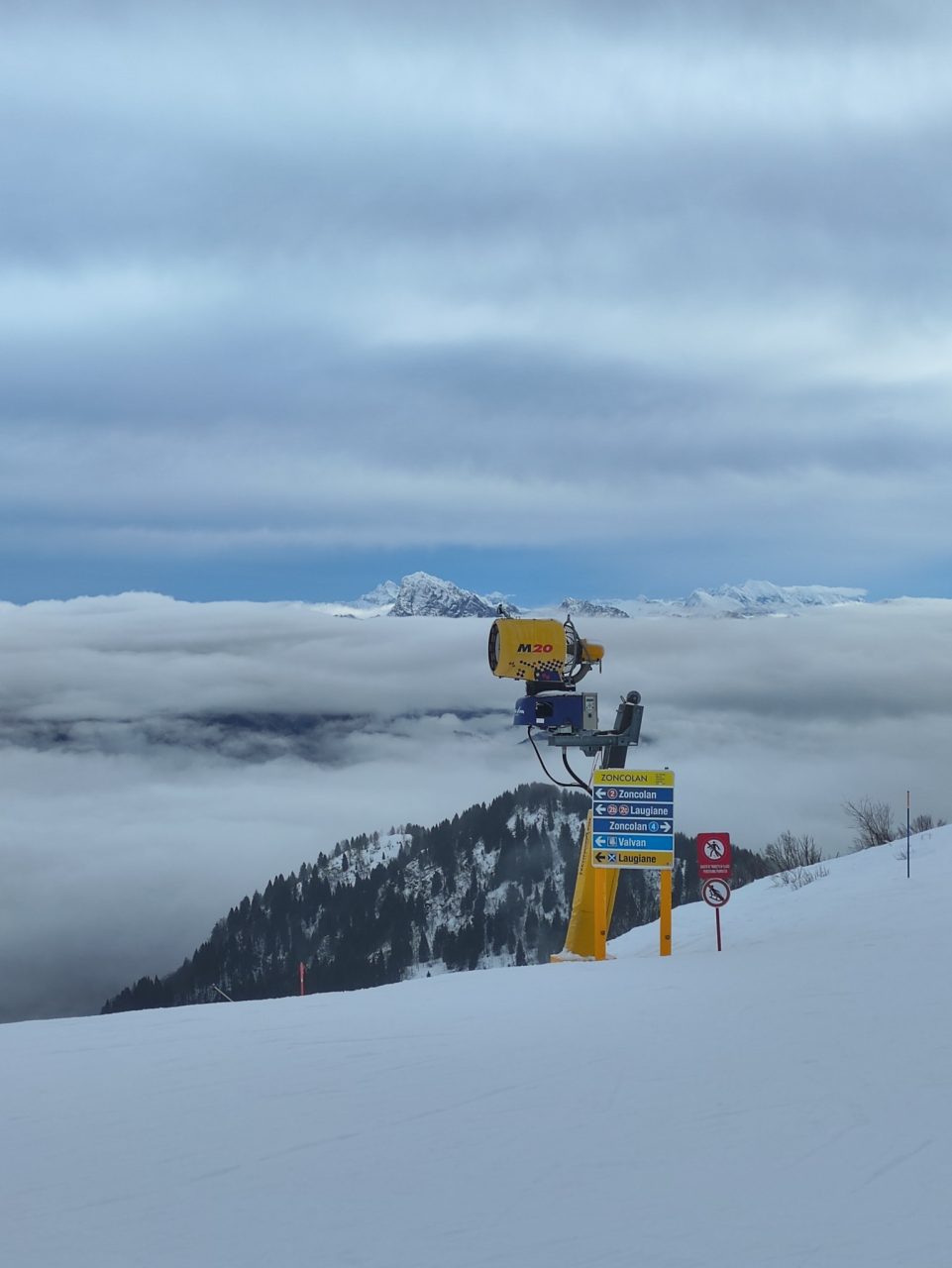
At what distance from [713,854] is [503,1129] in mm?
9898

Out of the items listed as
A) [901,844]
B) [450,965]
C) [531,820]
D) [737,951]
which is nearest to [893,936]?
[737,951]

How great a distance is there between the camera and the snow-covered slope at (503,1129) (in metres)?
5.98

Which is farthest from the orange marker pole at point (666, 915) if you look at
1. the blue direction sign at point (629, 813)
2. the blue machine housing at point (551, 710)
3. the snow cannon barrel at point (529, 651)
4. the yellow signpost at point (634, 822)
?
the snow cannon barrel at point (529, 651)

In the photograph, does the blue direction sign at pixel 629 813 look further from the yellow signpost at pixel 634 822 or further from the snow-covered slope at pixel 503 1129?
the snow-covered slope at pixel 503 1129

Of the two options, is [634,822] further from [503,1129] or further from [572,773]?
[503,1129]

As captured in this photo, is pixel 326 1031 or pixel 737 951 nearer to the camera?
pixel 326 1031

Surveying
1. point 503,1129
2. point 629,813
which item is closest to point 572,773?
point 629,813

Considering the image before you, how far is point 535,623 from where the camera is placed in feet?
55.5

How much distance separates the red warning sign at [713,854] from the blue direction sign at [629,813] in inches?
19.0

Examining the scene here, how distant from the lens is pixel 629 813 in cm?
1722

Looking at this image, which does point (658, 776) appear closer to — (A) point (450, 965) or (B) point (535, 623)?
(B) point (535, 623)

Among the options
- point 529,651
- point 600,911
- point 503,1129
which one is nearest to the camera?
point 503,1129

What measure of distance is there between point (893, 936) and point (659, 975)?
3519mm

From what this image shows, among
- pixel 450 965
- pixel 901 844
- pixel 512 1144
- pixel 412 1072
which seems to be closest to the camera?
pixel 512 1144
